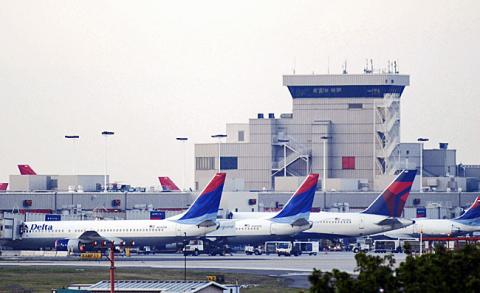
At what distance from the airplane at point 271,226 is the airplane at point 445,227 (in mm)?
25817

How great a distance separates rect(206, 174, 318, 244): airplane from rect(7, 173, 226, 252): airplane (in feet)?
21.7

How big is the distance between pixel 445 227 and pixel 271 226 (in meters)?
33.2

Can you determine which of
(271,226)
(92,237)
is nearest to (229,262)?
(271,226)

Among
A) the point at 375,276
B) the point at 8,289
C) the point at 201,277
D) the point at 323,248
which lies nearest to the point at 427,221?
the point at 323,248

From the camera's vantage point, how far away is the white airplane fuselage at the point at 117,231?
153 meters

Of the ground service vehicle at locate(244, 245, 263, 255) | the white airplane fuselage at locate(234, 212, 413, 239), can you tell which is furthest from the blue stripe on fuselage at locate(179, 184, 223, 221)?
the white airplane fuselage at locate(234, 212, 413, 239)

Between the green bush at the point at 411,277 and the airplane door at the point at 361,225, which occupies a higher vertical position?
the airplane door at the point at 361,225

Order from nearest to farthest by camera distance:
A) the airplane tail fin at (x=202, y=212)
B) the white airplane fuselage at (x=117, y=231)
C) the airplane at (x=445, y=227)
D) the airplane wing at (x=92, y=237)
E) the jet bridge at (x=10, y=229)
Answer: the white airplane fuselage at (x=117, y=231)
the airplane tail fin at (x=202, y=212)
the airplane wing at (x=92, y=237)
the jet bridge at (x=10, y=229)
the airplane at (x=445, y=227)

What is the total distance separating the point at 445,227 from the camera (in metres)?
184

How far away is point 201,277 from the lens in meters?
114

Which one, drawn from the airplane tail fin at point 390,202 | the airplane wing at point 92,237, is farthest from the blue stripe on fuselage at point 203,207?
the airplane tail fin at point 390,202

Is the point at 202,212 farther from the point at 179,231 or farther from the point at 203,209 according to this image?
the point at 179,231

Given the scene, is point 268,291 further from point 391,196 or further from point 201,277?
point 391,196

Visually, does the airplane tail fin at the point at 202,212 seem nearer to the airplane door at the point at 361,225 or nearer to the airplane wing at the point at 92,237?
the airplane wing at the point at 92,237
